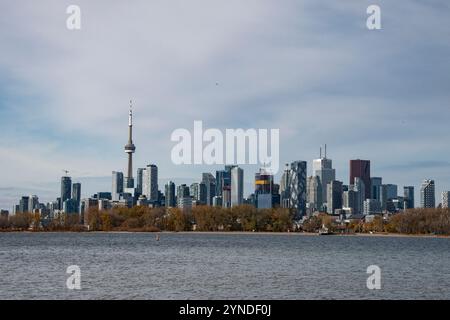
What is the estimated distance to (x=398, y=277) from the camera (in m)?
60.7

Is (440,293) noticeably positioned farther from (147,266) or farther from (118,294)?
(147,266)

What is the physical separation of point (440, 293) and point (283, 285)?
11093mm

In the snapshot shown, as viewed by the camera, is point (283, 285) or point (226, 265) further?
point (226, 265)
